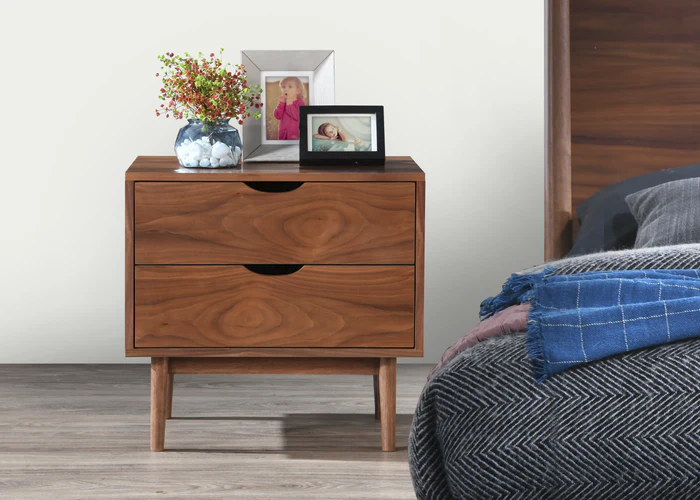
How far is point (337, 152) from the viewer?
1.81 meters

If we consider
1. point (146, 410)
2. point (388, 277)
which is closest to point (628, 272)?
point (388, 277)

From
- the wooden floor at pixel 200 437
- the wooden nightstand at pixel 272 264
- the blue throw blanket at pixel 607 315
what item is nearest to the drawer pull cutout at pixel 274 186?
the wooden nightstand at pixel 272 264

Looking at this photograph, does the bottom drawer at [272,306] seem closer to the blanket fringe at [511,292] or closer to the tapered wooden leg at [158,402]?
the tapered wooden leg at [158,402]

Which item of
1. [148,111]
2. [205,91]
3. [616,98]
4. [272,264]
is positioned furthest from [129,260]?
[616,98]

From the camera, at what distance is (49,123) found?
7.66 ft

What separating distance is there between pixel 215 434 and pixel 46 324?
2.72 feet

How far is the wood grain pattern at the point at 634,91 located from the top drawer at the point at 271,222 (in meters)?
0.58

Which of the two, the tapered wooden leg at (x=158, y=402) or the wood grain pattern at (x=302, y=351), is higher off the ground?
the wood grain pattern at (x=302, y=351)

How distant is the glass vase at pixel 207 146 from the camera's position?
176cm

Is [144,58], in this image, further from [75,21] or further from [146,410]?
[146,410]

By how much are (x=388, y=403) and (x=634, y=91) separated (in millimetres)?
979

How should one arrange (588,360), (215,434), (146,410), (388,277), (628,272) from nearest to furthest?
1. (588,360)
2. (628,272)
3. (388,277)
4. (215,434)
5. (146,410)

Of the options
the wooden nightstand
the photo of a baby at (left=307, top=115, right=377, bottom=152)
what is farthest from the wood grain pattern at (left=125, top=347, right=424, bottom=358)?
the photo of a baby at (left=307, top=115, right=377, bottom=152)

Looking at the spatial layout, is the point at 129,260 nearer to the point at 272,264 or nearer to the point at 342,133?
the point at 272,264
